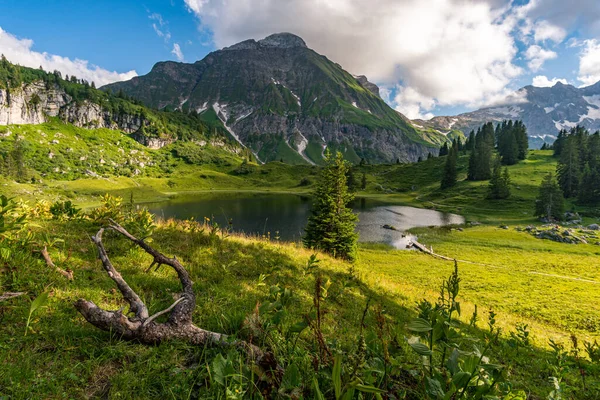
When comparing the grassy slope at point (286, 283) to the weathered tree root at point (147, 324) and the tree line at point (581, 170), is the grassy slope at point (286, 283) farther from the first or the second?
the tree line at point (581, 170)

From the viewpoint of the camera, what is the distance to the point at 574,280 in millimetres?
23422

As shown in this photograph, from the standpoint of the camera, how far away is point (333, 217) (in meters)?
23.4

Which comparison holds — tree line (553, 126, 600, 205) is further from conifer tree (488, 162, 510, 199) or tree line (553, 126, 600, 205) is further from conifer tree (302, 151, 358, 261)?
conifer tree (302, 151, 358, 261)

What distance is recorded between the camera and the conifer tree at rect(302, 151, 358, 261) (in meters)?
23.0

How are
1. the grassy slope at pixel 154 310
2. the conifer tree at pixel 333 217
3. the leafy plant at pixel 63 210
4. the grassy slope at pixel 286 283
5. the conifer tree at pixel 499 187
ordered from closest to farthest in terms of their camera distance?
the grassy slope at pixel 154 310 → the grassy slope at pixel 286 283 → the leafy plant at pixel 63 210 → the conifer tree at pixel 333 217 → the conifer tree at pixel 499 187

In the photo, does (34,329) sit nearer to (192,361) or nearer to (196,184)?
(192,361)

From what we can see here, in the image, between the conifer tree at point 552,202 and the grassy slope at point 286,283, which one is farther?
the conifer tree at point 552,202

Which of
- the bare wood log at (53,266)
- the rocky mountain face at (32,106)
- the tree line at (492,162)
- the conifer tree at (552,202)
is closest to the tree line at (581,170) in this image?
the tree line at (492,162)

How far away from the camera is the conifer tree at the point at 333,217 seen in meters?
23.0

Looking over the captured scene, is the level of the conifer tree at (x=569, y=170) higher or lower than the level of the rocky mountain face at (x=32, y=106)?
lower

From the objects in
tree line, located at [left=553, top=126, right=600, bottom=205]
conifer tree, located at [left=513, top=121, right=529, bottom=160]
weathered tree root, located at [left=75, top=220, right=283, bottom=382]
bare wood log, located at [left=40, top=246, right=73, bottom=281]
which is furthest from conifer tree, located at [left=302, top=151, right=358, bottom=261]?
conifer tree, located at [left=513, top=121, right=529, bottom=160]

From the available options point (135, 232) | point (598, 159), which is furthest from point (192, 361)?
point (598, 159)

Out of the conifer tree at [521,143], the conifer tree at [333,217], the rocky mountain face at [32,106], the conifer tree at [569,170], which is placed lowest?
the conifer tree at [333,217]

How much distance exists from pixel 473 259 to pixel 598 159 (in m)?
101
